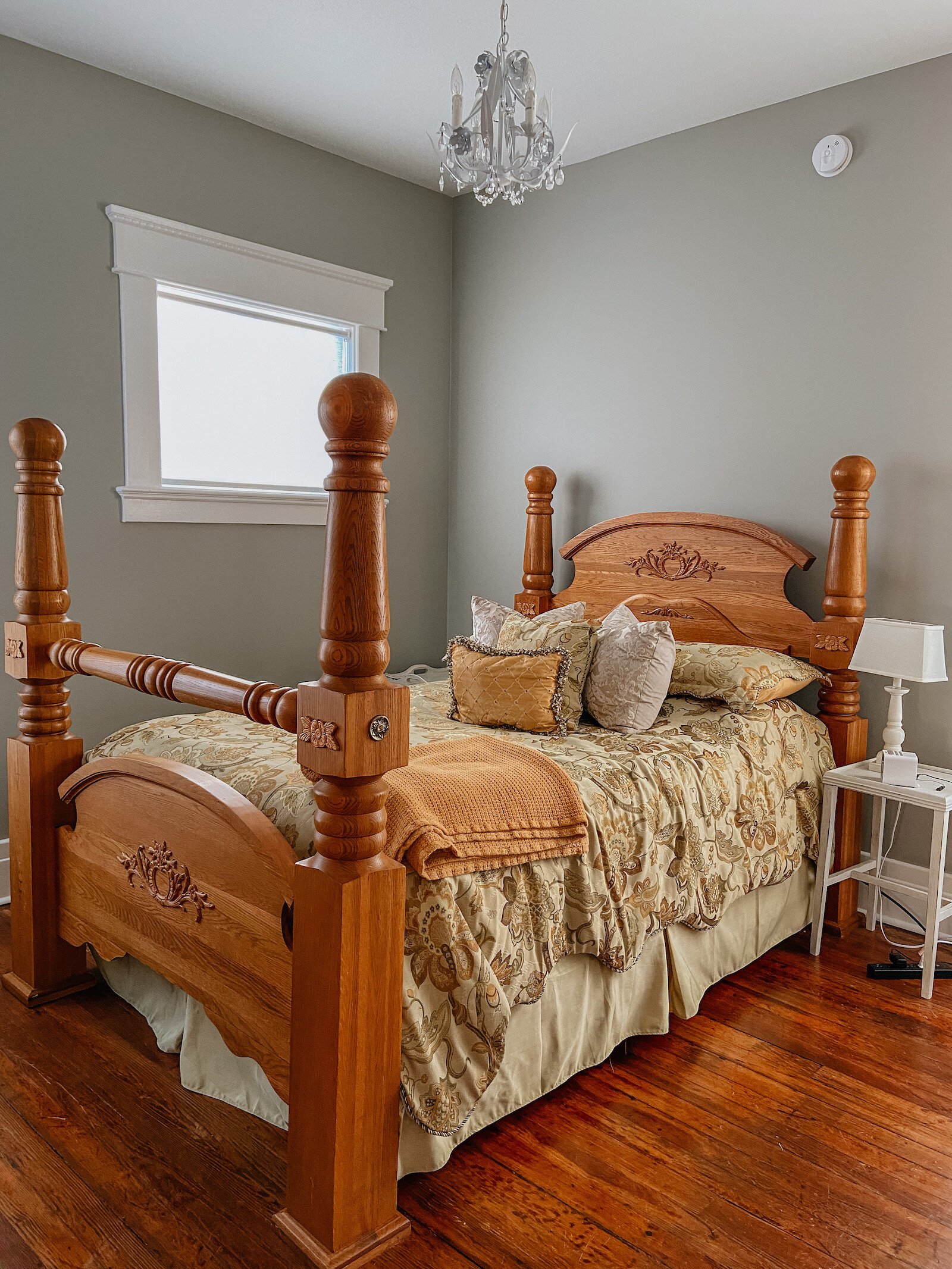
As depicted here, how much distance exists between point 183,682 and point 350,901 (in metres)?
0.61

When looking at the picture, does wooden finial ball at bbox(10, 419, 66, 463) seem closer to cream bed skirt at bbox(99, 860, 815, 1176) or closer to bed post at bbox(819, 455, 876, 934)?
cream bed skirt at bbox(99, 860, 815, 1176)

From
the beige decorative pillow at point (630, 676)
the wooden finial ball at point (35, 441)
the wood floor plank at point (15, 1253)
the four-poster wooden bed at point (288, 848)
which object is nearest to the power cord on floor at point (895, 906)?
the four-poster wooden bed at point (288, 848)

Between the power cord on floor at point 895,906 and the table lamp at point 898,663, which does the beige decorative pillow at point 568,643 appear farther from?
the power cord on floor at point 895,906

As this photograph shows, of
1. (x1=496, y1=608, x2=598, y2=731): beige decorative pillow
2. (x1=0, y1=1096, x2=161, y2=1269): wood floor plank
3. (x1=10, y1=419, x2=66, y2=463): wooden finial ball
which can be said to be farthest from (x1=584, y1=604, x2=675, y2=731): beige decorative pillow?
(x1=0, y1=1096, x2=161, y2=1269): wood floor plank

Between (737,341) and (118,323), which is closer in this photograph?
(118,323)

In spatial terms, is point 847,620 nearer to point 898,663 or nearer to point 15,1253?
point 898,663

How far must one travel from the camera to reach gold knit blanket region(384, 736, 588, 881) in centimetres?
175

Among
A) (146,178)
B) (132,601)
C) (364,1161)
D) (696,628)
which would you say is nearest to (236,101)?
(146,178)

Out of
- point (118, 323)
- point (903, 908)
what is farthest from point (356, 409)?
point (903, 908)

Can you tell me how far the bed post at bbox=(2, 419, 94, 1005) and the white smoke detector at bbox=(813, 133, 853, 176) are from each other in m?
2.55

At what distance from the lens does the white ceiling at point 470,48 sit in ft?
8.86

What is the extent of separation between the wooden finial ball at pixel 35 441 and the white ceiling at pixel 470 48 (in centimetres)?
139

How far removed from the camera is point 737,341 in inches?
135

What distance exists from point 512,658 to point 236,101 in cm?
226
